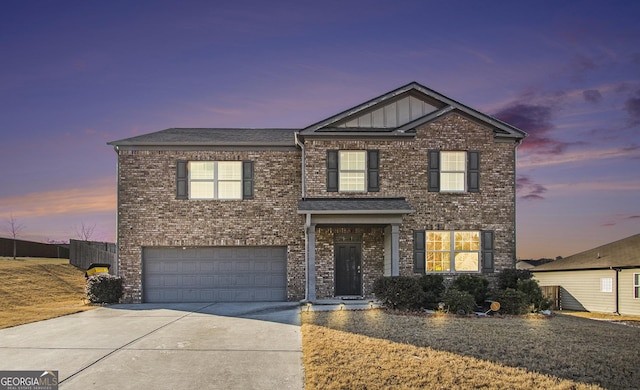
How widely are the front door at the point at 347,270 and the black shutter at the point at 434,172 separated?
133 inches

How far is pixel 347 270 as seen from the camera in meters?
18.8

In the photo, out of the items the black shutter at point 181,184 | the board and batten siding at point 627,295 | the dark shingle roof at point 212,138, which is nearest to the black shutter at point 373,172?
the dark shingle roof at point 212,138

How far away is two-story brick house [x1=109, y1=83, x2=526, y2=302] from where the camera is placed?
18.4 meters

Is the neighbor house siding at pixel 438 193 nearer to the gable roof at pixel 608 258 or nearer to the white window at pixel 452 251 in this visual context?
the white window at pixel 452 251

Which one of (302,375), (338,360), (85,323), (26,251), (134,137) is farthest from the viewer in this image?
(26,251)

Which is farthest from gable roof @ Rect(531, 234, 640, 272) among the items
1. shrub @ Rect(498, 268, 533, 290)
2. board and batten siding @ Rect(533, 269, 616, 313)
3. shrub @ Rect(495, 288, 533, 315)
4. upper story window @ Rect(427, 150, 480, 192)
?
shrub @ Rect(495, 288, 533, 315)

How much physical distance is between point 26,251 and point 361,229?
100ft

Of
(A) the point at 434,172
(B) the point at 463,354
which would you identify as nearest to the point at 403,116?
(A) the point at 434,172

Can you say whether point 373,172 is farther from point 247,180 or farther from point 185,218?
point 185,218

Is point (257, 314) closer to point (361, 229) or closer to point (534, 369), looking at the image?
point (361, 229)

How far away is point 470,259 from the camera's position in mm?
18562

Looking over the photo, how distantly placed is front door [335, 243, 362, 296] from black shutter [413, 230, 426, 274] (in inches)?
78.7

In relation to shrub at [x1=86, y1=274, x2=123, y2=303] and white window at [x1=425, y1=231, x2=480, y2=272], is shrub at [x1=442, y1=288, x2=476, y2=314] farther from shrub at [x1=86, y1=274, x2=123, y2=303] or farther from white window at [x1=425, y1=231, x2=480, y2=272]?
shrub at [x1=86, y1=274, x2=123, y2=303]

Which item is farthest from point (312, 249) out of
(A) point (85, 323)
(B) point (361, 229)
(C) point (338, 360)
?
(C) point (338, 360)
